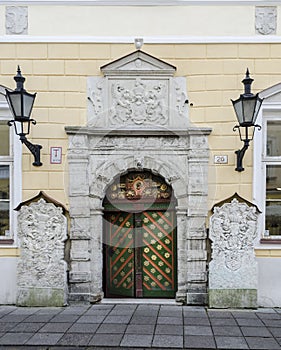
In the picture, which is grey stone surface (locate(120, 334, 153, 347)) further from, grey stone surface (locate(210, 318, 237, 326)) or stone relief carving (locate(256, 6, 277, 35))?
stone relief carving (locate(256, 6, 277, 35))

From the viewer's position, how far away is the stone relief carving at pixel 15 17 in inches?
245

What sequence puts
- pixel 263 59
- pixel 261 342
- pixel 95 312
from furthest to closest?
1. pixel 263 59
2. pixel 95 312
3. pixel 261 342

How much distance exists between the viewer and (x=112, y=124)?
620cm

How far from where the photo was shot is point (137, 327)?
5.14 metres

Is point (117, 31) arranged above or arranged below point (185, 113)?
above

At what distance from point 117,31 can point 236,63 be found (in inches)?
76.3

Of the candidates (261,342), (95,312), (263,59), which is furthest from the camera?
(263,59)

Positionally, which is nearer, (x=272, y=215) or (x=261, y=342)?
(x=261, y=342)

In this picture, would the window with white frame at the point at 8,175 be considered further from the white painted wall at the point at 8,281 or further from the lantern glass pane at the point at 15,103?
the lantern glass pane at the point at 15,103

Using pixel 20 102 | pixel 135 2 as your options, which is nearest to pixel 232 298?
pixel 20 102

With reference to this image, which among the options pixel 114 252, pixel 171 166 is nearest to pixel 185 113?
pixel 171 166

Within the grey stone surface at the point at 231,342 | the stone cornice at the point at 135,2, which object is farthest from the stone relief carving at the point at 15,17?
the grey stone surface at the point at 231,342

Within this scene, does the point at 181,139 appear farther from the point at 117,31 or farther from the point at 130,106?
Answer: the point at 117,31

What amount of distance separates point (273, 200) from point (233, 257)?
1155 millimetres
